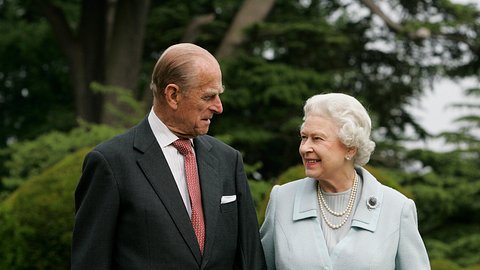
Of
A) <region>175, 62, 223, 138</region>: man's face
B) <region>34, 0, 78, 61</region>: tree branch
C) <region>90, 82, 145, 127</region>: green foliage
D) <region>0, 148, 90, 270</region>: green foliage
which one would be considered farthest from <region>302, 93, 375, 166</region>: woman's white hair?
<region>34, 0, 78, 61</region>: tree branch

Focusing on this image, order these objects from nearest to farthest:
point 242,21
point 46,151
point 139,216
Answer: point 139,216
point 46,151
point 242,21

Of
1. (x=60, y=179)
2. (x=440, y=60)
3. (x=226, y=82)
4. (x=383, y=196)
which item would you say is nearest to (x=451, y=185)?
(x=440, y=60)

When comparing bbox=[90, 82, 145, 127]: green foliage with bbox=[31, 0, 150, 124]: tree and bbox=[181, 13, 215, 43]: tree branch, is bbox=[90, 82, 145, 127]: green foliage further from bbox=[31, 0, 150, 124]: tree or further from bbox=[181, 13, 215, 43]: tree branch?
bbox=[181, 13, 215, 43]: tree branch

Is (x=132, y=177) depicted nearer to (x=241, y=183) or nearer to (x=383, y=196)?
(x=241, y=183)

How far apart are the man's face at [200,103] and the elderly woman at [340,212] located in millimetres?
405

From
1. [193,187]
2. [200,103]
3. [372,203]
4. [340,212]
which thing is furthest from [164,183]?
[372,203]

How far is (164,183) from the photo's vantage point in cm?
358

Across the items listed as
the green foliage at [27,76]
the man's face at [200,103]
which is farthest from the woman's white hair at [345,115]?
the green foliage at [27,76]

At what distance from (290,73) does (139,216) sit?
30.7 feet

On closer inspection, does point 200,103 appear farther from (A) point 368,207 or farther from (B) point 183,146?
(A) point 368,207

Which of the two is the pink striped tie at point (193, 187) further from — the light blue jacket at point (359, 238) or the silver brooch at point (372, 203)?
the silver brooch at point (372, 203)

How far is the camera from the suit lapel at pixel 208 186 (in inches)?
142

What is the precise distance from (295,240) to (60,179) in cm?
338

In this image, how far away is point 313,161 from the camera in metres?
3.74
